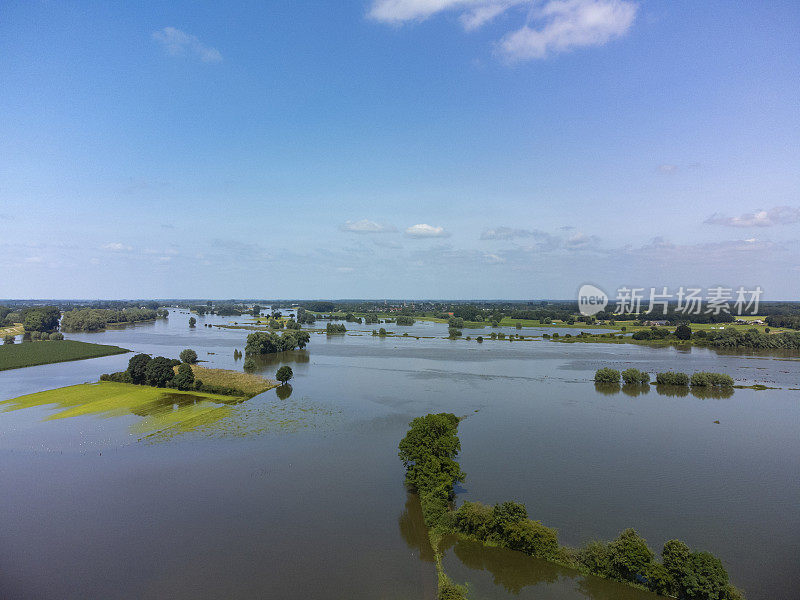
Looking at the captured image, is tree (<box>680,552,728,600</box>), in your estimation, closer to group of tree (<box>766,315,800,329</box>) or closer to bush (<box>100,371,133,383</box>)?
bush (<box>100,371,133,383</box>)

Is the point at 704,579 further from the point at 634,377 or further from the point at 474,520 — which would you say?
the point at 634,377

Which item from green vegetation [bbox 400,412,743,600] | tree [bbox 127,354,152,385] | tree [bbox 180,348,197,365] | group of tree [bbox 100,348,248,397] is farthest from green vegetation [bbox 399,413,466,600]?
tree [bbox 180,348,197,365]

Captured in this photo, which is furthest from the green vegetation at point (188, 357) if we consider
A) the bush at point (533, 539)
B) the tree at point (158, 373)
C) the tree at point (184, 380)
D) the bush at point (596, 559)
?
the bush at point (596, 559)

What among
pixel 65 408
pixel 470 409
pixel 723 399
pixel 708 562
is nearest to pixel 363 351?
pixel 470 409

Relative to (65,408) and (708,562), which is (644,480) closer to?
(708,562)

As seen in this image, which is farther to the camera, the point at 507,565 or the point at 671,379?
the point at 671,379

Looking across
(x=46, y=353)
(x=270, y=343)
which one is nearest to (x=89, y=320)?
(x=46, y=353)

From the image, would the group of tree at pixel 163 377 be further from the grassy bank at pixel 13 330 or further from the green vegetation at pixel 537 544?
the grassy bank at pixel 13 330
